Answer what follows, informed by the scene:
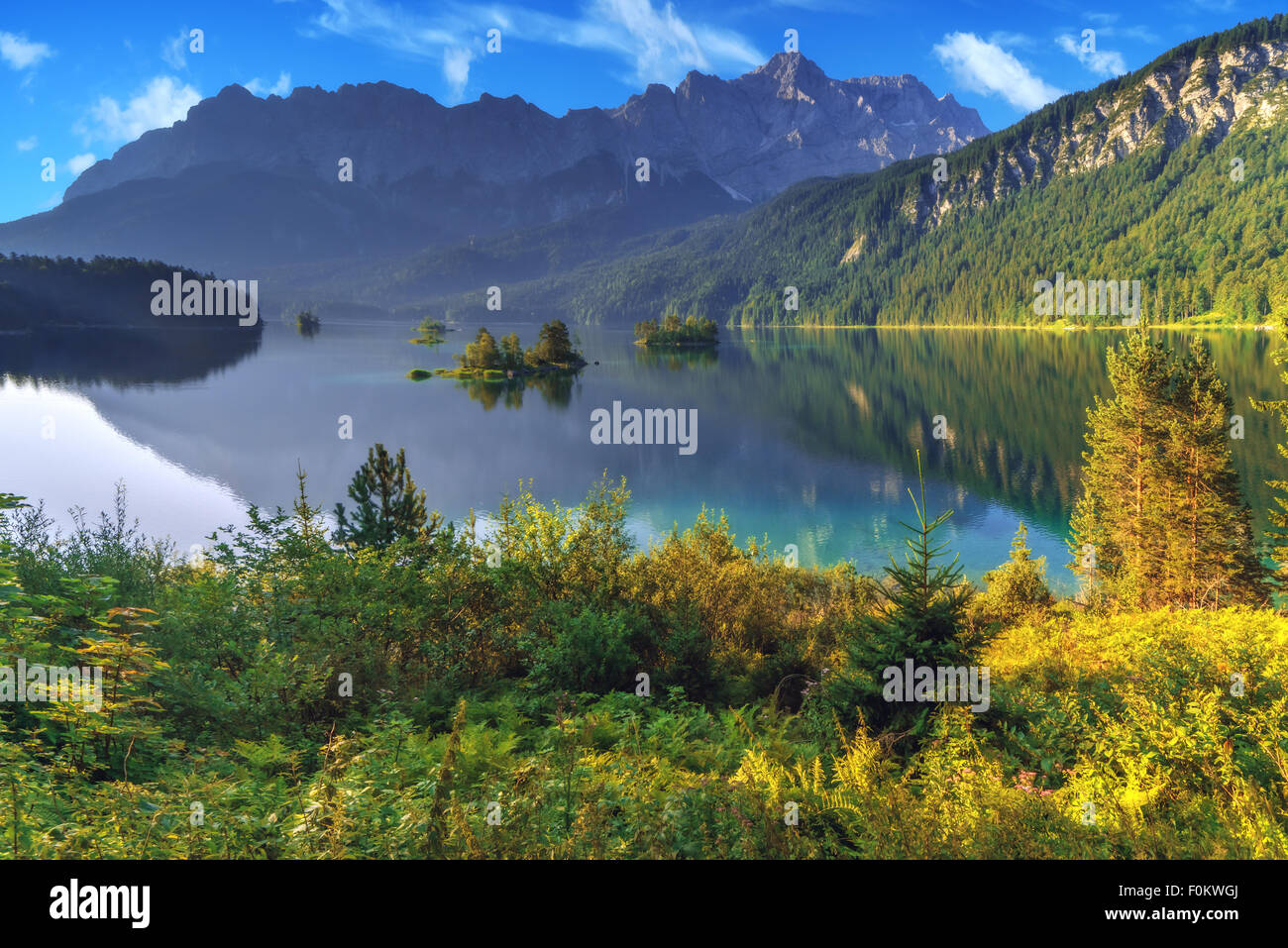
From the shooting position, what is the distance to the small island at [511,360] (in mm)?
117000

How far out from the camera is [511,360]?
121000 mm

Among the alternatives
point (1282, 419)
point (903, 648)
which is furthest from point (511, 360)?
point (903, 648)

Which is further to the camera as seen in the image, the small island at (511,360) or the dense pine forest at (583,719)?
the small island at (511,360)

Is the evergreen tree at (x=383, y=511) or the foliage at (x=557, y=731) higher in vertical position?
the evergreen tree at (x=383, y=511)

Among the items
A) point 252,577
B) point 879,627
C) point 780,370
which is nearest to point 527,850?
point 879,627

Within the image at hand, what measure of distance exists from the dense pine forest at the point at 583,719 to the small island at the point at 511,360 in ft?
329

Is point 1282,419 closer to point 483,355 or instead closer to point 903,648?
point 903,648

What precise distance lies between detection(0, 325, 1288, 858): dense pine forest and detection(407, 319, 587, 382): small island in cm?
10023

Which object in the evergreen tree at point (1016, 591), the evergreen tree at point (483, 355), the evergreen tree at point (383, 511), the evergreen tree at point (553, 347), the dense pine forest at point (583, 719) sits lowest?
the evergreen tree at point (1016, 591)

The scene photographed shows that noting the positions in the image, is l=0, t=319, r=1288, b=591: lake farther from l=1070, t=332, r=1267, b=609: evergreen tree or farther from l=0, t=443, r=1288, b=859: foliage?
l=0, t=443, r=1288, b=859: foliage

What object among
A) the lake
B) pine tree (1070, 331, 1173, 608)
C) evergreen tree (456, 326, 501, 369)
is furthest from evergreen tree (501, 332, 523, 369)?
pine tree (1070, 331, 1173, 608)

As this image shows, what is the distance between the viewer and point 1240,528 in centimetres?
2667

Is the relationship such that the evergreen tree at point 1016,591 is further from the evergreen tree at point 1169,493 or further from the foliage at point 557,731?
the foliage at point 557,731

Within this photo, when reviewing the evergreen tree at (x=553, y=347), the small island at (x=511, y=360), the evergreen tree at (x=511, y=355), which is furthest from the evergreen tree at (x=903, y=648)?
the evergreen tree at (x=553, y=347)
